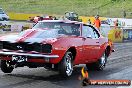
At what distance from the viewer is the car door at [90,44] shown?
11.4 metres

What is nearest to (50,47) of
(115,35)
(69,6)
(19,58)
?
(19,58)

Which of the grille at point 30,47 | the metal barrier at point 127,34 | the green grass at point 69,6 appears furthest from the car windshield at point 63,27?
the green grass at point 69,6

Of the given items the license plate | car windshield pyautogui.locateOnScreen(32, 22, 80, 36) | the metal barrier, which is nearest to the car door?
car windshield pyautogui.locateOnScreen(32, 22, 80, 36)

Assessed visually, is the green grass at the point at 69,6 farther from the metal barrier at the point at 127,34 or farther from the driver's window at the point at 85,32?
the driver's window at the point at 85,32

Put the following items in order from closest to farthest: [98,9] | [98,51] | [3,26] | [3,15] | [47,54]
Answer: [47,54]
[98,51]
[3,26]
[3,15]
[98,9]

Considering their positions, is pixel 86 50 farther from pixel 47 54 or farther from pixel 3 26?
pixel 3 26

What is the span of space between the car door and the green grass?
50570 millimetres

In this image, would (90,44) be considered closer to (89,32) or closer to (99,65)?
(89,32)

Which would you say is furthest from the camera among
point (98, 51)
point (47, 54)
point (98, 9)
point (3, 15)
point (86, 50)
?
point (98, 9)

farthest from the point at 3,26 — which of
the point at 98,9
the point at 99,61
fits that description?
the point at 98,9

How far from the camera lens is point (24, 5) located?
2817 inches

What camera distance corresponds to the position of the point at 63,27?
1123 centimetres

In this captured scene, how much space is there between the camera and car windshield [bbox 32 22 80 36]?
36.5 feet

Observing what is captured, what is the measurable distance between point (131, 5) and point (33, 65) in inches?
2363
